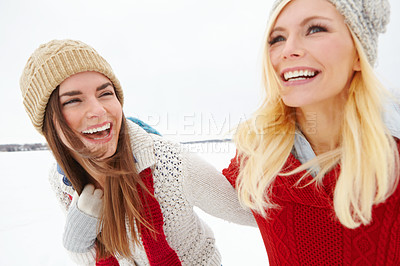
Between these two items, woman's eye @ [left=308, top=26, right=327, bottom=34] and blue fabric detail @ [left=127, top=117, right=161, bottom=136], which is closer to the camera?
woman's eye @ [left=308, top=26, right=327, bottom=34]

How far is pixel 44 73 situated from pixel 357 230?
1.64 meters

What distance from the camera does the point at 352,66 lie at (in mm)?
964

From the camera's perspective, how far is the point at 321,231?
100cm

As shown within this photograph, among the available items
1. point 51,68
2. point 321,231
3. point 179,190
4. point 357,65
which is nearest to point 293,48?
point 357,65

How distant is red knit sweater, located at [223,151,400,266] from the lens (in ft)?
2.93

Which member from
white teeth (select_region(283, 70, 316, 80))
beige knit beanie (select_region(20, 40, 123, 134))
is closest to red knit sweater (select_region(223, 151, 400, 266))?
white teeth (select_region(283, 70, 316, 80))

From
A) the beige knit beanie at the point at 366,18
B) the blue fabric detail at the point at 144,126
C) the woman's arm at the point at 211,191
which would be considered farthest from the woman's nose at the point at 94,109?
the beige knit beanie at the point at 366,18

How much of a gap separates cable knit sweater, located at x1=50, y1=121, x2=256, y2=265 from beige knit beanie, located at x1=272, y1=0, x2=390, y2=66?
36.8 inches

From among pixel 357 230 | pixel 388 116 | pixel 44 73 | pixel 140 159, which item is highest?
pixel 44 73

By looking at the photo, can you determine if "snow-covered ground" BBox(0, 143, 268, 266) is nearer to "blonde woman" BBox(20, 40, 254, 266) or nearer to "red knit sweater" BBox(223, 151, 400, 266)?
"blonde woman" BBox(20, 40, 254, 266)

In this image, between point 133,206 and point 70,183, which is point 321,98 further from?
point 70,183

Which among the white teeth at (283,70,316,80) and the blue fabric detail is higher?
the white teeth at (283,70,316,80)

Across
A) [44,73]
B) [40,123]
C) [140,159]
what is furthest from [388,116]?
[40,123]

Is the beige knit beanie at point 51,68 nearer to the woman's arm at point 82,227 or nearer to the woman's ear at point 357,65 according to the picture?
the woman's arm at point 82,227
